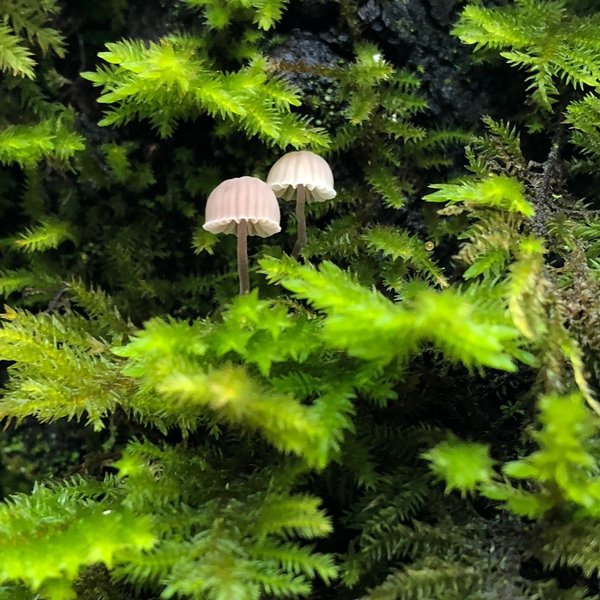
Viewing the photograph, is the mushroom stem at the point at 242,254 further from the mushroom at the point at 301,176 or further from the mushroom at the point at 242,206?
the mushroom at the point at 301,176

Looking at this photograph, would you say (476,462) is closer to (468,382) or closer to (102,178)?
(468,382)

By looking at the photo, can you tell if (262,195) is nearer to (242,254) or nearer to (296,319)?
(242,254)

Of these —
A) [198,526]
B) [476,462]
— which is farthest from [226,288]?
[476,462]

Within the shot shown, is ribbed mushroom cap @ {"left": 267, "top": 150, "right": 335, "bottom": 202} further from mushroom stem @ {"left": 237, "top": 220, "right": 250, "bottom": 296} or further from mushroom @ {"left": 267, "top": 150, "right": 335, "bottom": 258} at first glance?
mushroom stem @ {"left": 237, "top": 220, "right": 250, "bottom": 296}

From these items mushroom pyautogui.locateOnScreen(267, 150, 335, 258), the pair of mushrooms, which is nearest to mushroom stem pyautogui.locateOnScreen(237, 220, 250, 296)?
the pair of mushrooms

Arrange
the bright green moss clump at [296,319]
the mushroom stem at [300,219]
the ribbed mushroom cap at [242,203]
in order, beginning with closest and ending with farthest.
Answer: the bright green moss clump at [296,319]
the ribbed mushroom cap at [242,203]
the mushroom stem at [300,219]

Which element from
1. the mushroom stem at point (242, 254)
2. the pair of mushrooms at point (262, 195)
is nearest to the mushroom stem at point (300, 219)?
the pair of mushrooms at point (262, 195)

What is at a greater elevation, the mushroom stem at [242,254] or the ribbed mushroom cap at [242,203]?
the ribbed mushroom cap at [242,203]
